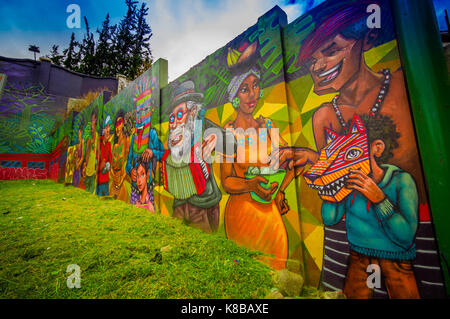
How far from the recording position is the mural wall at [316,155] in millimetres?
1333

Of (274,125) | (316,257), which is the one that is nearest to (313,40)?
(274,125)

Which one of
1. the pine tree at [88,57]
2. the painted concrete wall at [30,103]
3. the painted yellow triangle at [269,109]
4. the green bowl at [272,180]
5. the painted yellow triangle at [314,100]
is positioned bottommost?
the green bowl at [272,180]

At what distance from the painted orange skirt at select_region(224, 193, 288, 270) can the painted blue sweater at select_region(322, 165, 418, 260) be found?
611 millimetres

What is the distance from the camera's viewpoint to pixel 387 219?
1358 millimetres

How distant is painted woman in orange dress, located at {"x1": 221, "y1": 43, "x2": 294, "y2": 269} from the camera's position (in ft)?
6.24

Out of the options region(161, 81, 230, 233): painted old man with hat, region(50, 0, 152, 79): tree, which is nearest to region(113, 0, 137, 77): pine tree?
region(50, 0, 152, 79): tree

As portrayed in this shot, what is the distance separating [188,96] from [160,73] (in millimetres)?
1289

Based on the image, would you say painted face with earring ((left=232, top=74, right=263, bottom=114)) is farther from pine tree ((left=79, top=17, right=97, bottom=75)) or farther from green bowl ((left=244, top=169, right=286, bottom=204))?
pine tree ((left=79, top=17, right=97, bottom=75))

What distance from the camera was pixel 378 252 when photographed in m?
1.36

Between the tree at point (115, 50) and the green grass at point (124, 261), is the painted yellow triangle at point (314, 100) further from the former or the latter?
the tree at point (115, 50)

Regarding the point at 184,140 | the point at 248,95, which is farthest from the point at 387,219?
the point at 184,140

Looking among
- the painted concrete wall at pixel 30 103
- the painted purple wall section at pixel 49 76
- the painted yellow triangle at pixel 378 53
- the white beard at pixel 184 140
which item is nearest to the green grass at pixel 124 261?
the white beard at pixel 184 140

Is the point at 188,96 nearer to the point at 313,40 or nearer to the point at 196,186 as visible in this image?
the point at 196,186
